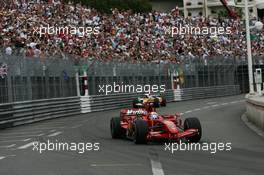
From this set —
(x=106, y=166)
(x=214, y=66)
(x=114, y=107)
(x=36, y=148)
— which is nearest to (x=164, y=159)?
(x=106, y=166)

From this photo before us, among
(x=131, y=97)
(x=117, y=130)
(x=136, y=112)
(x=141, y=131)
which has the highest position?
(x=136, y=112)

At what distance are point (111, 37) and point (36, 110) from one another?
42.4 ft

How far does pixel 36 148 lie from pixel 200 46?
35913 millimetres

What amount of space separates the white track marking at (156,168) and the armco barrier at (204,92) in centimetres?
3304

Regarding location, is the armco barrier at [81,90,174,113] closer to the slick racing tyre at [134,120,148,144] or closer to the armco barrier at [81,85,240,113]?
the armco barrier at [81,85,240,113]

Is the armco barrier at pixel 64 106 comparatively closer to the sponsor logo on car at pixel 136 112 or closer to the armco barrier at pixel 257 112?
the sponsor logo on car at pixel 136 112

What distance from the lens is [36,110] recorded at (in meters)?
25.9

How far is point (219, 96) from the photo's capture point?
4881 centimetres

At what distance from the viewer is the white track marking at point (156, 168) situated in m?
9.41

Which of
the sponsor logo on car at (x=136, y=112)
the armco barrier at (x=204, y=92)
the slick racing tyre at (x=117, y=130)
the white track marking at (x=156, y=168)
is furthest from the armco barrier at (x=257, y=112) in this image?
the armco barrier at (x=204, y=92)

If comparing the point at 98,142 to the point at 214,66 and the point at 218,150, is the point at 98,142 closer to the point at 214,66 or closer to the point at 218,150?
the point at 218,150

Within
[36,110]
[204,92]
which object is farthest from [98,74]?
[204,92]

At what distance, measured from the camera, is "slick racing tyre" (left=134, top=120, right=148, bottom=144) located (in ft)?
45.6

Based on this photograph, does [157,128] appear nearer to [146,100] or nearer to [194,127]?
[194,127]
